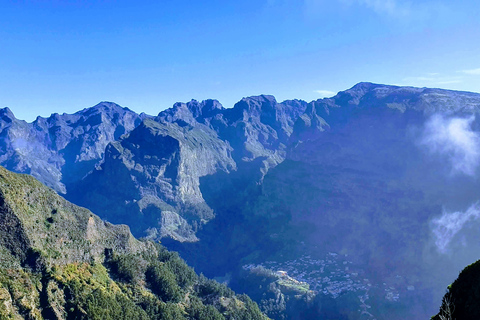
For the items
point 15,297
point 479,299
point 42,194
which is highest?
point 42,194

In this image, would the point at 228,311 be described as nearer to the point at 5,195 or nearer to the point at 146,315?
the point at 146,315

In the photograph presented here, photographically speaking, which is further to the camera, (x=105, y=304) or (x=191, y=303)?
(x=191, y=303)

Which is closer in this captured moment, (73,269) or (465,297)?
(465,297)

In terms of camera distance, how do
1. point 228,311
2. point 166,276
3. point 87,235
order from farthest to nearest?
1. point 228,311
2. point 166,276
3. point 87,235

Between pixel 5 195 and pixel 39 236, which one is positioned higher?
pixel 5 195

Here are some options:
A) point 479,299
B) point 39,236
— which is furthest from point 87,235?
point 479,299

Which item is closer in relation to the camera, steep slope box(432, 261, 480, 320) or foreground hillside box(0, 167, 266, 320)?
steep slope box(432, 261, 480, 320)

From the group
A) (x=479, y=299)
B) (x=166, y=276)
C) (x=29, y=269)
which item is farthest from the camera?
(x=166, y=276)

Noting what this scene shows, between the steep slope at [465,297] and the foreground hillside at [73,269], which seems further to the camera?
the foreground hillside at [73,269]
